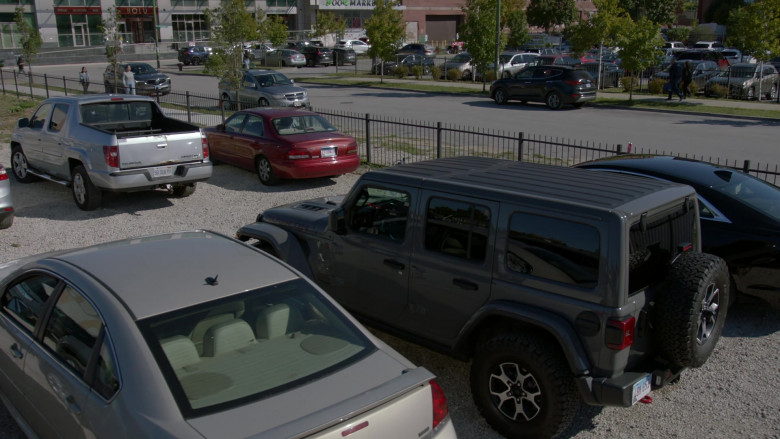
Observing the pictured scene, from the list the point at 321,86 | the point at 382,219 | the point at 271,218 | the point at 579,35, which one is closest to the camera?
the point at 382,219

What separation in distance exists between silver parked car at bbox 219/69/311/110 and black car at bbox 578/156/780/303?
56.1ft

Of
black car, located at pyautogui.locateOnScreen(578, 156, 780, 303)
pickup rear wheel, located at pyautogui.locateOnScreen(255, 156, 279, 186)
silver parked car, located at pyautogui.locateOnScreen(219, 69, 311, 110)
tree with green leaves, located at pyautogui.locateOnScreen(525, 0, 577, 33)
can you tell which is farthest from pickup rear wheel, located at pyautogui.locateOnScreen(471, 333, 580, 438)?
tree with green leaves, located at pyautogui.locateOnScreen(525, 0, 577, 33)

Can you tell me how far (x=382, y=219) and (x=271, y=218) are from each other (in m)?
1.55

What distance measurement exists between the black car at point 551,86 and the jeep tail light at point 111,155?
18623mm

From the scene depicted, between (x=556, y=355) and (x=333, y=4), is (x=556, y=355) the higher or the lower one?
the lower one

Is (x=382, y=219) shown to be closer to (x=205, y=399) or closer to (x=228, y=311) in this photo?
(x=228, y=311)

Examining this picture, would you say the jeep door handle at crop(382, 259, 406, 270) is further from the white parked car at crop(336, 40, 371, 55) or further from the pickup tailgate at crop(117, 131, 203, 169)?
the white parked car at crop(336, 40, 371, 55)

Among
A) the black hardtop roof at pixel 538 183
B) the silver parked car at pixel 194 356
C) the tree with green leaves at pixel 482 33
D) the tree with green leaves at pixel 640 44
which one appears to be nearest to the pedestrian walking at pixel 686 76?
the tree with green leaves at pixel 640 44

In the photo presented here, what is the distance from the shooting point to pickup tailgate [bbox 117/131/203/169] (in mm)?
10383

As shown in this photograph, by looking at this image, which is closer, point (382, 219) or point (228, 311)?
point (228, 311)

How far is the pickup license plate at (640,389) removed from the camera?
4410mm

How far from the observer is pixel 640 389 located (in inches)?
177

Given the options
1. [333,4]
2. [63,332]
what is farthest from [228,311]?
[333,4]

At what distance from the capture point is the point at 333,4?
72812mm
